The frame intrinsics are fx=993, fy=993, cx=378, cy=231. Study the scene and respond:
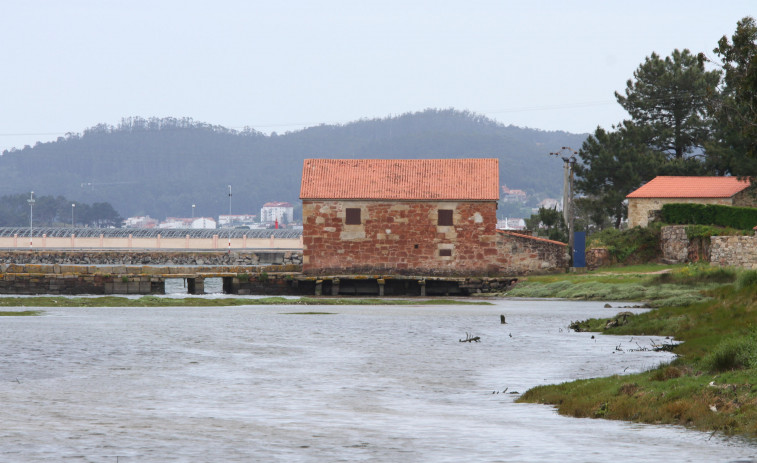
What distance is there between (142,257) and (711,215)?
51.9 metres

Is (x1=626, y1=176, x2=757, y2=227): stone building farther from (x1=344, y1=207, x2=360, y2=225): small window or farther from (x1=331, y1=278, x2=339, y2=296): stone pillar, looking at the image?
(x1=331, y1=278, x2=339, y2=296): stone pillar

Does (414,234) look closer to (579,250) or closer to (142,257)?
(579,250)

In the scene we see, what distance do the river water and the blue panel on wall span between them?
60.1ft

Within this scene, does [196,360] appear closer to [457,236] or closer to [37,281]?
[457,236]

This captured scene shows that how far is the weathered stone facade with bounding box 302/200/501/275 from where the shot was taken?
171 ft

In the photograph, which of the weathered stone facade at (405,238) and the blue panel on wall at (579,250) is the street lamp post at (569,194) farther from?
the weathered stone facade at (405,238)

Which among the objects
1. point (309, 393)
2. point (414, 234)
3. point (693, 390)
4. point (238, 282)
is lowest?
point (309, 393)

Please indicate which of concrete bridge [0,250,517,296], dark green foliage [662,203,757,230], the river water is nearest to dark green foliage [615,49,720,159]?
dark green foliage [662,203,757,230]

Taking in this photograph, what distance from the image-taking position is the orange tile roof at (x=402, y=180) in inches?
2069

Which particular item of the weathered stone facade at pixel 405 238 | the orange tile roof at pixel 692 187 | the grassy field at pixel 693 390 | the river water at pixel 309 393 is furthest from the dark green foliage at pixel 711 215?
the grassy field at pixel 693 390

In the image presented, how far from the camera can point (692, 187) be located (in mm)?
62438

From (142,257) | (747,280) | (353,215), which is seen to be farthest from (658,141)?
(747,280)

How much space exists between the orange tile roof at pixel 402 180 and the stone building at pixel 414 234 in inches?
2.4

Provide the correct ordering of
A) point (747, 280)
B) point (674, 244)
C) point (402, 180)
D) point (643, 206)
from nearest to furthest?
1. point (747, 280)
2. point (674, 244)
3. point (402, 180)
4. point (643, 206)
